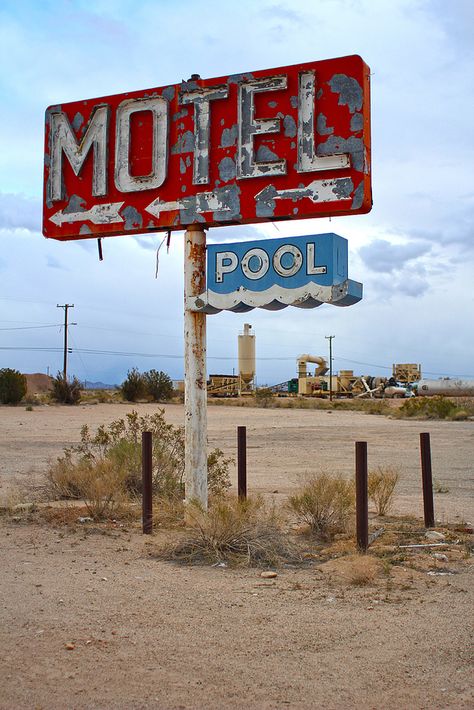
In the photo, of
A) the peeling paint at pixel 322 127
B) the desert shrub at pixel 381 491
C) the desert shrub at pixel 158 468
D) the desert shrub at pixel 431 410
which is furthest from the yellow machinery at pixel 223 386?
the peeling paint at pixel 322 127

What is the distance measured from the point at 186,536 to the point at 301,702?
3.85m

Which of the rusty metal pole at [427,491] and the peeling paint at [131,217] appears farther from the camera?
the peeling paint at [131,217]

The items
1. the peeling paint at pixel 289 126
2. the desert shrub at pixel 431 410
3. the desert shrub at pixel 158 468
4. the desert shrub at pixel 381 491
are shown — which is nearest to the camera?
the peeling paint at pixel 289 126

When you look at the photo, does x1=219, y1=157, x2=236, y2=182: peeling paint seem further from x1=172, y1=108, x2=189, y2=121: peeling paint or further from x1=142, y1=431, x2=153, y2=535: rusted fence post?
x1=142, y1=431, x2=153, y2=535: rusted fence post

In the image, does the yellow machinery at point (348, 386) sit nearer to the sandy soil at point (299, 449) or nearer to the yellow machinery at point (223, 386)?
the yellow machinery at point (223, 386)

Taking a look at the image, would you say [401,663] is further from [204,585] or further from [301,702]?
[204,585]

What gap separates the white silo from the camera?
71500mm

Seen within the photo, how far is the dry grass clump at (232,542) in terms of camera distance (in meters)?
7.64

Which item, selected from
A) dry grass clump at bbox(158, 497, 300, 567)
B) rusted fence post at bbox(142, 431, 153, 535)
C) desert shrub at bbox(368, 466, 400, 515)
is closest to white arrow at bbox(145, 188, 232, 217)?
rusted fence post at bbox(142, 431, 153, 535)

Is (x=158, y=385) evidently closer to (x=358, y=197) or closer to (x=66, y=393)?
(x=66, y=393)

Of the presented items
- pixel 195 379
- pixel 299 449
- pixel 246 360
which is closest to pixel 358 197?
pixel 195 379

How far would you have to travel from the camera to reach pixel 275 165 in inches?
363

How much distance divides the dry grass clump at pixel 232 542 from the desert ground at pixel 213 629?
24 centimetres

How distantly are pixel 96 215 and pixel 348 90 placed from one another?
11.2 feet
